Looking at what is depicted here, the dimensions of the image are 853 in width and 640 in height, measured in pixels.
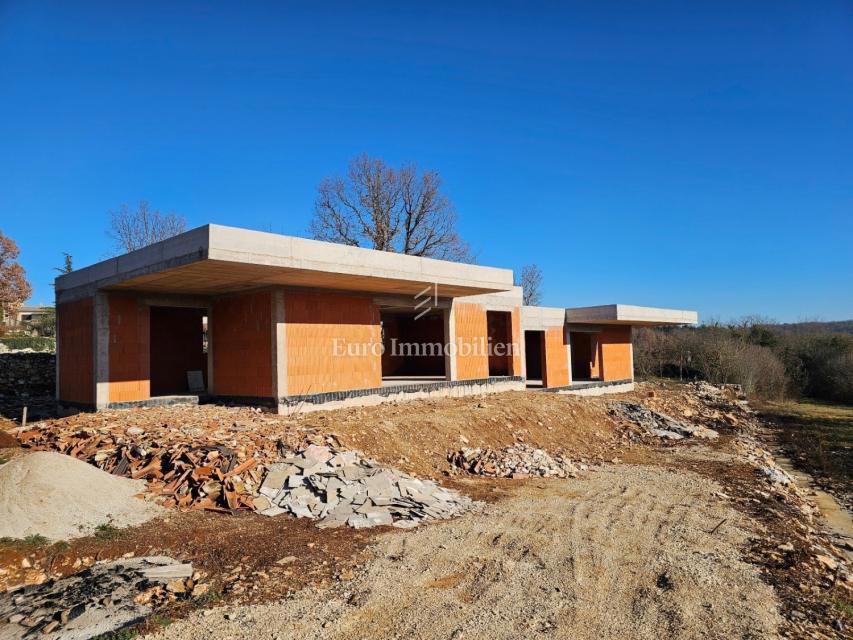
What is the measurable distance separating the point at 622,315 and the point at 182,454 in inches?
677

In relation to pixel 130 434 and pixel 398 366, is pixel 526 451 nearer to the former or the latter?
pixel 130 434

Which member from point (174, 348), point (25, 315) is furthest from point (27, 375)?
point (25, 315)

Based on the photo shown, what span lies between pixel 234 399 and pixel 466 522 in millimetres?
8187

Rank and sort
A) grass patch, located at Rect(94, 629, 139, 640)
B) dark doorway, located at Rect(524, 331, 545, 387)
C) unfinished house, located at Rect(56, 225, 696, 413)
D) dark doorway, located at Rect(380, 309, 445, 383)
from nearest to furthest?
grass patch, located at Rect(94, 629, 139, 640)
unfinished house, located at Rect(56, 225, 696, 413)
dark doorway, located at Rect(380, 309, 445, 383)
dark doorway, located at Rect(524, 331, 545, 387)

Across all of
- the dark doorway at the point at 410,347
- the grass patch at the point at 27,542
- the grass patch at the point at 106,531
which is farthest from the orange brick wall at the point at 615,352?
the grass patch at the point at 27,542

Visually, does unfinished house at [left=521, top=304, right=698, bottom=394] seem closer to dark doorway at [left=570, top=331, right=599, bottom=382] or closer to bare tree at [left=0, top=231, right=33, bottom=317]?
dark doorway at [left=570, top=331, right=599, bottom=382]

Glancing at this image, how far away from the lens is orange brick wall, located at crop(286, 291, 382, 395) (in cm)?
1291

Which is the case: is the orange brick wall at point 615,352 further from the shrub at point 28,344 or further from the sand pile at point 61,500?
the shrub at point 28,344

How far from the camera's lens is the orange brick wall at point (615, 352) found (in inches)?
968

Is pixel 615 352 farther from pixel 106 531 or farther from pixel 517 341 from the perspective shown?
pixel 106 531

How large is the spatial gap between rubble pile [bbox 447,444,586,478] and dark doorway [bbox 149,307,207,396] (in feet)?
29.6

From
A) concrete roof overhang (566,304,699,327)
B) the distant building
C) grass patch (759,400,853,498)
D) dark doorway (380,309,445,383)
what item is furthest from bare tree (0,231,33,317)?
grass patch (759,400,853,498)

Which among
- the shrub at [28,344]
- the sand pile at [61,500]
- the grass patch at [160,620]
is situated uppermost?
the shrub at [28,344]

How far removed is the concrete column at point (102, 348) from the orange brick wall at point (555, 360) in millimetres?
14835
